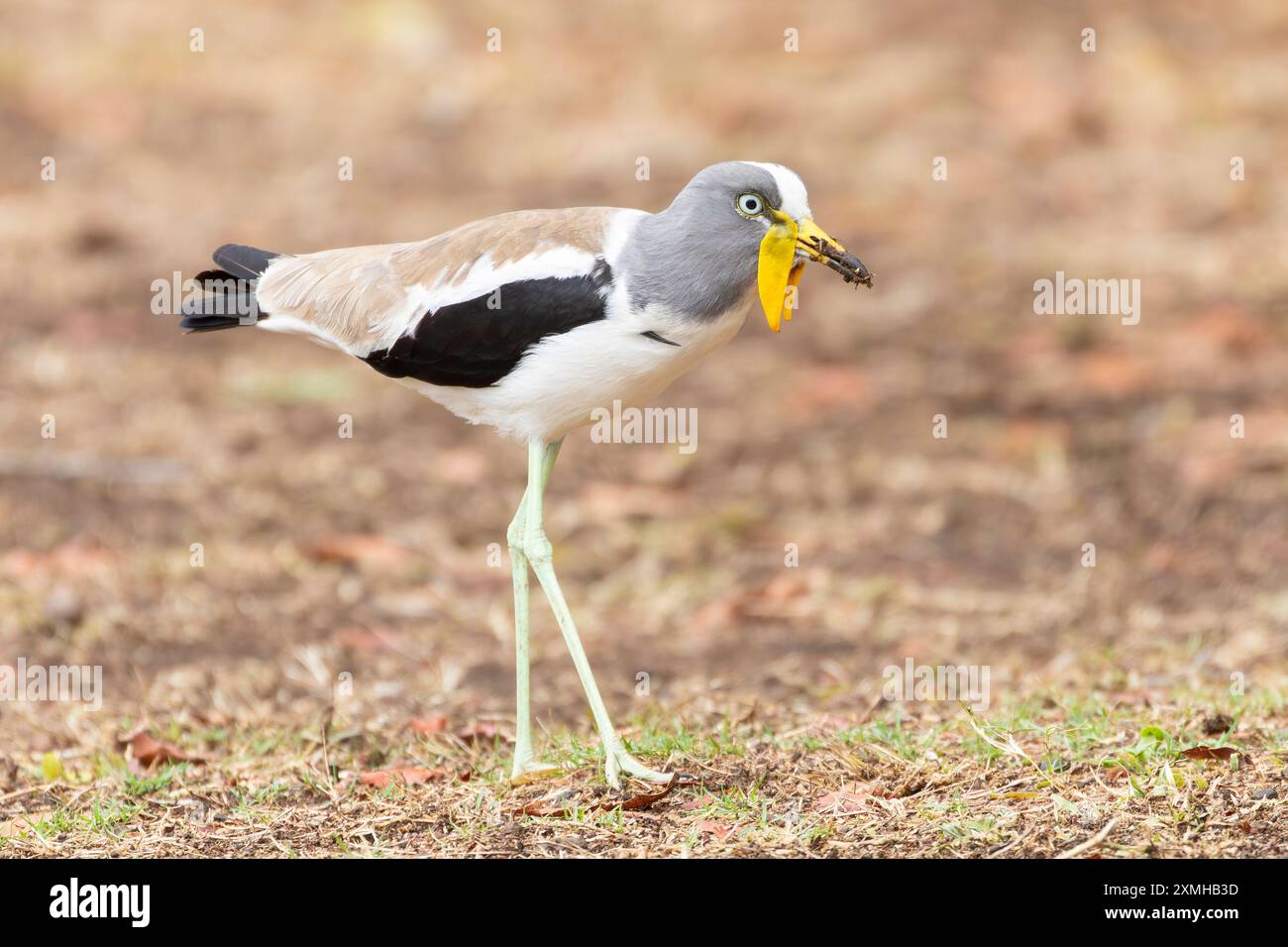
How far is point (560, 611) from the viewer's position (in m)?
4.16

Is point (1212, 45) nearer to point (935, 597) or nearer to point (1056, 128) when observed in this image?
point (1056, 128)

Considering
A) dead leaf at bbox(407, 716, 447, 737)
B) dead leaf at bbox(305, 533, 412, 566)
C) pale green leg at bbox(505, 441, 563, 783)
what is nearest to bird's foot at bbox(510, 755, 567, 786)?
pale green leg at bbox(505, 441, 563, 783)

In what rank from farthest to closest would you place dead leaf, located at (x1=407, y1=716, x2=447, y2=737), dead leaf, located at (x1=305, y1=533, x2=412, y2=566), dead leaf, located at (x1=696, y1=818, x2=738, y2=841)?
dead leaf, located at (x1=305, y1=533, x2=412, y2=566)
dead leaf, located at (x1=407, y1=716, x2=447, y2=737)
dead leaf, located at (x1=696, y1=818, x2=738, y2=841)

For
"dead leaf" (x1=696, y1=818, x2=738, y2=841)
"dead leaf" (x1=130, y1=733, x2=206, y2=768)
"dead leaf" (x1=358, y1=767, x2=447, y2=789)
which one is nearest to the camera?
"dead leaf" (x1=696, y1=818, x2=738, y2=841)

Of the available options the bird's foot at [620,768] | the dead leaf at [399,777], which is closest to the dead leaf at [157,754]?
the dead leaf at [399,777]

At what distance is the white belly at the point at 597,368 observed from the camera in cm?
394

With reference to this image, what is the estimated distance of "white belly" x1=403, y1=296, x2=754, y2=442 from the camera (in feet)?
12.9

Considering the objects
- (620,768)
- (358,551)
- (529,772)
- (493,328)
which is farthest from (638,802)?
(358,551)

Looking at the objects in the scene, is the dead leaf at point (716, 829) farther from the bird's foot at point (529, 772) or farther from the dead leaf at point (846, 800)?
the bird's foot at point (529, 772)

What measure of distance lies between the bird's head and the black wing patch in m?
0.31

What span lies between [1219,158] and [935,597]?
6218 millimetres

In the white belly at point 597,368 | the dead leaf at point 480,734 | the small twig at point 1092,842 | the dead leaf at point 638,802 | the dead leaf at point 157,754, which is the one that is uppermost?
the white belly at point 597,368

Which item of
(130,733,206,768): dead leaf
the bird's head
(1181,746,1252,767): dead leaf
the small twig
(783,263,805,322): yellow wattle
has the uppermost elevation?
the bird's head

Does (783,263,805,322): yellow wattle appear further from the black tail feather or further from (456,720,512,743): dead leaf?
(456,720,512,743): dead leaf
